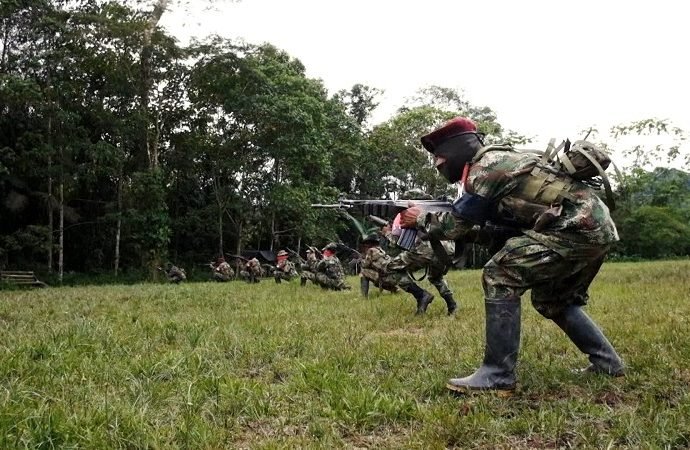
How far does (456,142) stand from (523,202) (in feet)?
2.17

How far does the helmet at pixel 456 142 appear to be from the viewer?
4.35 metres

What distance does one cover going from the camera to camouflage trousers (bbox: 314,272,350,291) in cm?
1619

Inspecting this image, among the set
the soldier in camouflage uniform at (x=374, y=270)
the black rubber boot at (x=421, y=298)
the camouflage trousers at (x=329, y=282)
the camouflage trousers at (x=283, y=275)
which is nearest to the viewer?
the black rubber boot at (x=421, y=298)

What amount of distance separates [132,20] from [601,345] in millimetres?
22997

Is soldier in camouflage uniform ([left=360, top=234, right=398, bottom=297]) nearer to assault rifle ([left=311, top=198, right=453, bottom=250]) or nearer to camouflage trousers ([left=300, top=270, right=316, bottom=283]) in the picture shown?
assault rifle ([left=311, top=198, right=453, bottom=250])

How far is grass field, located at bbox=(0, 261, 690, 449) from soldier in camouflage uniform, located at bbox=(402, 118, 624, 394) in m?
0.27

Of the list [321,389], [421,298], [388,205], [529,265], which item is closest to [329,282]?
[421,298]

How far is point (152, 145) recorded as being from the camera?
26.2 metres

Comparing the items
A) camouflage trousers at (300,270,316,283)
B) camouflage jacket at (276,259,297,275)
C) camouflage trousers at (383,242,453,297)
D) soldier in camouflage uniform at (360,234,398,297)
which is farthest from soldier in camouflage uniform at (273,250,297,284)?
camouflage trousers at (383,242,453,297)

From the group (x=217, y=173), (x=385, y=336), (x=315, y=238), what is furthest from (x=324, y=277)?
(x=315, y=238)

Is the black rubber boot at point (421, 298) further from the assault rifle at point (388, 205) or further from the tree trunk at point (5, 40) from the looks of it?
the tree trunk at point (5, 40)

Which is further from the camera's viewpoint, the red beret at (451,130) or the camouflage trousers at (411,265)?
the camouflage trousers at (411,265)

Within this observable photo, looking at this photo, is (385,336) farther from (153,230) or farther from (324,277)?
(153,230)

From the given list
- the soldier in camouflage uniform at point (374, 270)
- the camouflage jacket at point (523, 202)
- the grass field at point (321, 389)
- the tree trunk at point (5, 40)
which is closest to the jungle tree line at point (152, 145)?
the tree trunk at point (5, 40)
